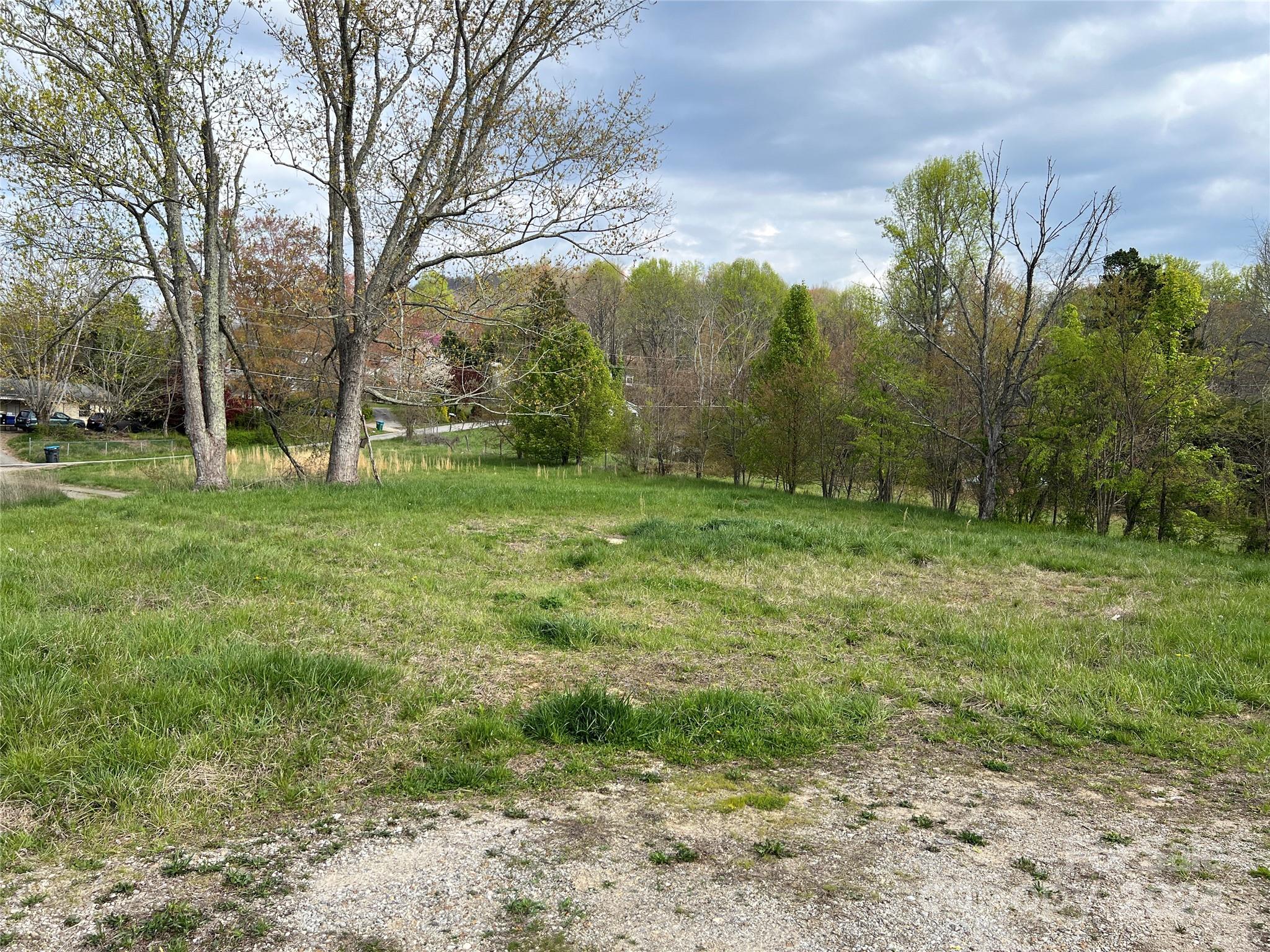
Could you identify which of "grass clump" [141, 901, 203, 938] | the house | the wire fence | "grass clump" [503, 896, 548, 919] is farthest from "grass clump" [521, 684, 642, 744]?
the house

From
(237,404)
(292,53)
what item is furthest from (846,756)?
(237,404)

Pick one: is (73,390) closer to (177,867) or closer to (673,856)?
(177,867)

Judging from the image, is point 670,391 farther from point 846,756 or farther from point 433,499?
point 846,756

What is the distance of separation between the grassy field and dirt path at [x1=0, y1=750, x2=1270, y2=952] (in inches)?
15.5

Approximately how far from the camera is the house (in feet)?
101

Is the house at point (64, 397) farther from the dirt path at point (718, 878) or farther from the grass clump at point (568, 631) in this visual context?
the dirt path at point (718, 878)

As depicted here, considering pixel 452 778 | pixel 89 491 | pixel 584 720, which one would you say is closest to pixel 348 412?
pixel 89 491

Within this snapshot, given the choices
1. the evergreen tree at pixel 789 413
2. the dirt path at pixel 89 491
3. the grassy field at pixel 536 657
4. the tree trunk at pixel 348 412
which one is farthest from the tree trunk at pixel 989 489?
the dirt path at pixel 89 491

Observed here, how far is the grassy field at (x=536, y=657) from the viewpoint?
3342 millimetres

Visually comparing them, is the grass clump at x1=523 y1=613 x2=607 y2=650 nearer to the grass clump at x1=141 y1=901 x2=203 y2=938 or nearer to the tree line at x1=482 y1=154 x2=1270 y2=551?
the grass clump at x1=141 y1=901 x2=203 y2=938

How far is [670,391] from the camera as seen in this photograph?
2930 centimetres

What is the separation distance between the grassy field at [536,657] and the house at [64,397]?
27451 mm

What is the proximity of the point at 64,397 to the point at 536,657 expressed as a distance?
131 feet

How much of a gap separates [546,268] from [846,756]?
43.7ft
